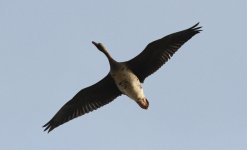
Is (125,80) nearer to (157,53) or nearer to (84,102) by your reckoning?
(157,53)

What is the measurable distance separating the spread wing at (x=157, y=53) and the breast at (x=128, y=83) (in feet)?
1.55

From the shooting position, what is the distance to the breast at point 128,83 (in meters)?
29.9

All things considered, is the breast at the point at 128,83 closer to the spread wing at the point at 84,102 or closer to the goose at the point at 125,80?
the goose at the point at 125,80

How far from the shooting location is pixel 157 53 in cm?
3083

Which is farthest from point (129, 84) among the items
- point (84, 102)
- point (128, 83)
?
point (84, 102)

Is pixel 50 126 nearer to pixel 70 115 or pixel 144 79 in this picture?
pixel 70 115

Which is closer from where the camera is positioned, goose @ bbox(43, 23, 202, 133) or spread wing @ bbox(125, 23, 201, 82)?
goose @ bbox(43, 23, 202, 133)

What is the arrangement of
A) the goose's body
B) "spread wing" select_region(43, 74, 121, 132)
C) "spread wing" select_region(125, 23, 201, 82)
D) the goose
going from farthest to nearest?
"spread wing" select_region(43, 74, 121, 132) < "spread wing" select_region(125, 23, 201, 82) < the goose < the goose's body

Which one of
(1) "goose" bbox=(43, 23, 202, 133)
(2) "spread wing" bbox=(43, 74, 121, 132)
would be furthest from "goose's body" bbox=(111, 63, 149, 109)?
(2) "spread wing" bbox=(43, 74, 121, 132)

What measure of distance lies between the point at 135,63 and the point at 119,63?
0.59m

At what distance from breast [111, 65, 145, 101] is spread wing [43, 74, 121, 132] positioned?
1032 millimetres

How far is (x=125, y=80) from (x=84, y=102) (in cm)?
228

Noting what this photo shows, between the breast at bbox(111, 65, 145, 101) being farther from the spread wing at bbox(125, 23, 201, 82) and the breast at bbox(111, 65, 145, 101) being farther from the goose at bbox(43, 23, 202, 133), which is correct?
the spread wing at bbox(125, 23, 201, 82)

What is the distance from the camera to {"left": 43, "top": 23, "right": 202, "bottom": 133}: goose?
1188 inches
